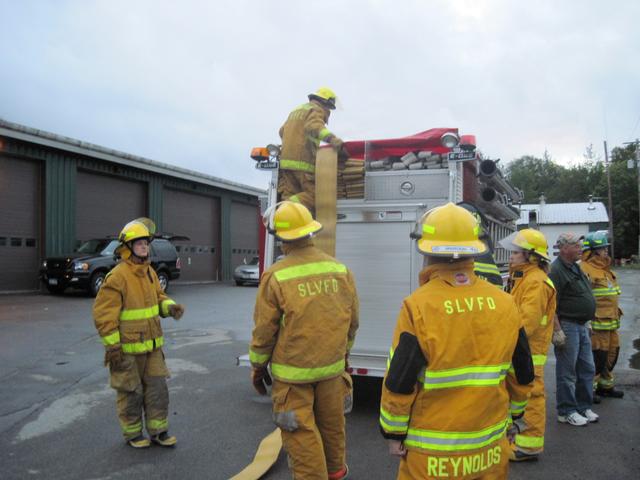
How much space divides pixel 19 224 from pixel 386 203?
1429cm

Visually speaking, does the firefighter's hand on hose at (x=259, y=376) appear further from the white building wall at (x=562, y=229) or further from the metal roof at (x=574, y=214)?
the metal roof at (x=574, y=214)

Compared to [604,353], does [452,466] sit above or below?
above

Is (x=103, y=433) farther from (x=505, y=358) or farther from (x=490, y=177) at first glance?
(x=490, y=177)

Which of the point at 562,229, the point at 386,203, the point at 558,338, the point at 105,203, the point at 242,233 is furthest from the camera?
the point at 562,229

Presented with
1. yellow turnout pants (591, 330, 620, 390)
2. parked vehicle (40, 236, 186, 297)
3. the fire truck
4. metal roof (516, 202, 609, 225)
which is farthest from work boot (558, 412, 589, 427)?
metal roof (516, 202, 609, 225)

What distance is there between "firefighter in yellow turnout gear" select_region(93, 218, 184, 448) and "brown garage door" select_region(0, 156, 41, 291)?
1323 centimetres

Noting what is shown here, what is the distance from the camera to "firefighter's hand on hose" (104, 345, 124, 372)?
164 inches

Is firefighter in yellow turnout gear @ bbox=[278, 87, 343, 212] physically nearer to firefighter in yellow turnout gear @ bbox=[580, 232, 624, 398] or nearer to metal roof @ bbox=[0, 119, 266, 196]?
firefighter in yellow turnout gear @ bbox=[580, 232, 624, 398]

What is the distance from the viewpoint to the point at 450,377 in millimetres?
2135

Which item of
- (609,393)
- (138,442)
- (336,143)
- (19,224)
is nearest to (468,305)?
(336,143)

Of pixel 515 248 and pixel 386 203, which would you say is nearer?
pixel 515 248

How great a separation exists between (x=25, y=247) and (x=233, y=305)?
6.87 m

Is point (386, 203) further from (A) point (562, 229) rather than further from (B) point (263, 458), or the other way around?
(A) point (562, 229)

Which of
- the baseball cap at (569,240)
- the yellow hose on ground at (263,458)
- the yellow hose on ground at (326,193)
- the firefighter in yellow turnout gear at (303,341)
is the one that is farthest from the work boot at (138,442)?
the baseball cap at (569,240)
